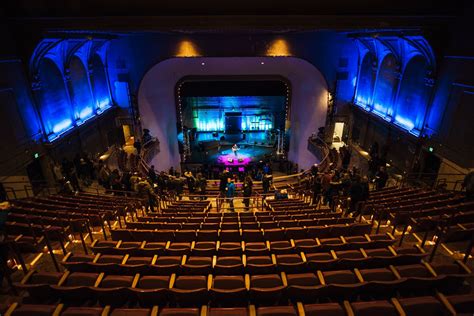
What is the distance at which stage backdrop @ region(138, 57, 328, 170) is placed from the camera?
20016 millimetres

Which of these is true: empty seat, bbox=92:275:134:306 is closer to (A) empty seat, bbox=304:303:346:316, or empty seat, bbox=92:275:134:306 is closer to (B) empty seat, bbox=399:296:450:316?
(A) empty seat, bbox=304:303:346:316

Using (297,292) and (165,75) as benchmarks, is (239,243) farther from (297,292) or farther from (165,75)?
(165,75)

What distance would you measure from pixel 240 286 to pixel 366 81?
60.8 ft

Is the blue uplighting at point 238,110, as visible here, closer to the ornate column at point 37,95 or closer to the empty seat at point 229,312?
the ornate column at point 37,95

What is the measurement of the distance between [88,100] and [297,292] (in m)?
17.6

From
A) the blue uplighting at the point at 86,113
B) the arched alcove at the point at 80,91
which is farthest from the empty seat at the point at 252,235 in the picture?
the blue uplighting at the point at 86,113

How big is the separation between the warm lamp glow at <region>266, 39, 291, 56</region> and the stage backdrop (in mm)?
1099

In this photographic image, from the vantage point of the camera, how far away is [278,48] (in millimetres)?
18719

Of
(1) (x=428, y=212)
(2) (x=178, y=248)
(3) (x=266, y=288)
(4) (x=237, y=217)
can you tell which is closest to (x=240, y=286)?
(3) (x=266, y=288)

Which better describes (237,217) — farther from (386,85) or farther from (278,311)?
(386,85)

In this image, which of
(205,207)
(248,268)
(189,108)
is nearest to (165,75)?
(189,108)

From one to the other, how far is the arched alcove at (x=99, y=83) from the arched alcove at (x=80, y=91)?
60cm

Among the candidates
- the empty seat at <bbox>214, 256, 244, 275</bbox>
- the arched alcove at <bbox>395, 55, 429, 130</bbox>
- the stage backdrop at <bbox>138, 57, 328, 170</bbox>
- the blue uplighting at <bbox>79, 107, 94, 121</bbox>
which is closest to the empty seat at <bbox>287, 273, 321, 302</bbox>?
the empty seat at <bbox>214, 256, 244, 275</bbox>

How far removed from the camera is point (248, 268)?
499 cm
